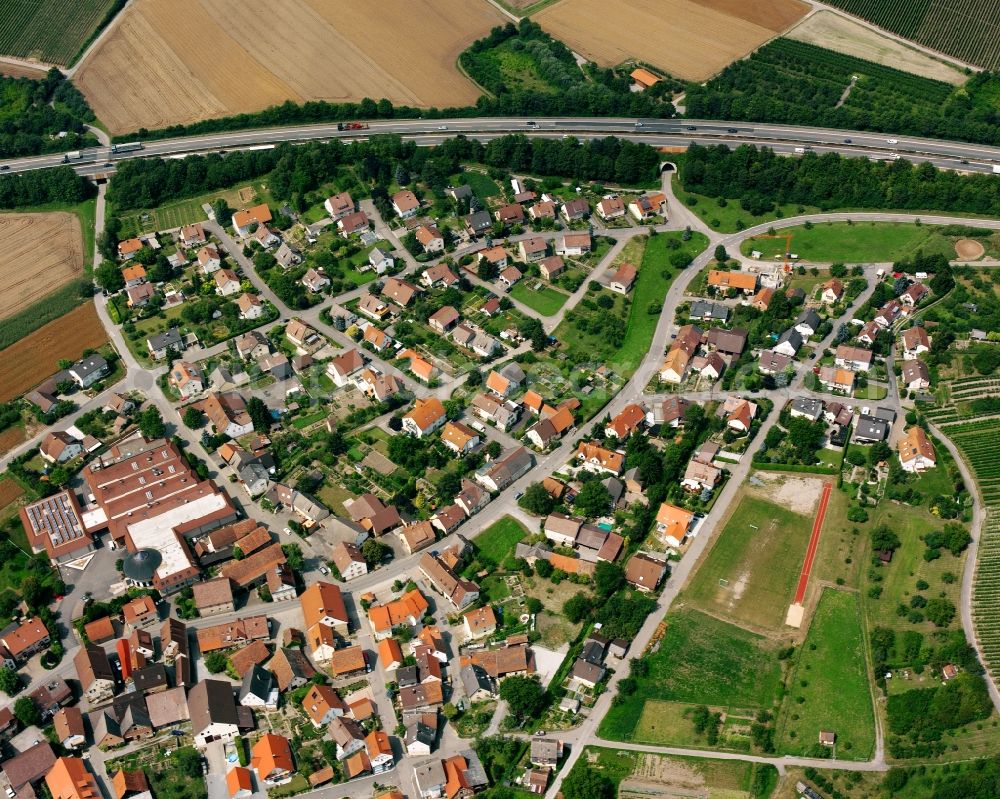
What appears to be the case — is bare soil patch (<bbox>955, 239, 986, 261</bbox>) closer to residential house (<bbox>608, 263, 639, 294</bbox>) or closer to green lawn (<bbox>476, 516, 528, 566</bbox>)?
residential house (<bbox>608, 263, 639, 294</bbox>)

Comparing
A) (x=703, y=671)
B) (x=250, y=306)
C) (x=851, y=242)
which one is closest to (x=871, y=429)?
(x=703, y=671)

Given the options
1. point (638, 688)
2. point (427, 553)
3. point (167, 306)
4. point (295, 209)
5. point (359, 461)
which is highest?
point (295, 209)

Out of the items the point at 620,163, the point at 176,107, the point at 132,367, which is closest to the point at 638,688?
the point at 132,367

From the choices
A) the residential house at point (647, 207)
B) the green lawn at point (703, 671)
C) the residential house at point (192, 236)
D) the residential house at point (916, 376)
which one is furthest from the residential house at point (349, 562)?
the residential house at point (647, 207)

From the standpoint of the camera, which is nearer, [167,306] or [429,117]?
[167,306]

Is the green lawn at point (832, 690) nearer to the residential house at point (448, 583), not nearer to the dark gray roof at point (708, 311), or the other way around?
the residential house at point (448, 583)

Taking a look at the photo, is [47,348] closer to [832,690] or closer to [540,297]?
[540,297]

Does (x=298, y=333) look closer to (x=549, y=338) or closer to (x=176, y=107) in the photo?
(x=549, y=338)

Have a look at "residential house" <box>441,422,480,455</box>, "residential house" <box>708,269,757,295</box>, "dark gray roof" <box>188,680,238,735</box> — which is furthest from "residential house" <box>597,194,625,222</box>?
"dark gray roof" <box>188,680,238,735</box>
